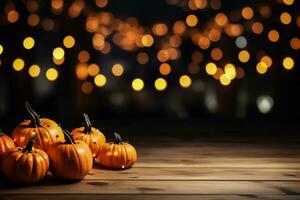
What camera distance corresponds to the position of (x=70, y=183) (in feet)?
5.88

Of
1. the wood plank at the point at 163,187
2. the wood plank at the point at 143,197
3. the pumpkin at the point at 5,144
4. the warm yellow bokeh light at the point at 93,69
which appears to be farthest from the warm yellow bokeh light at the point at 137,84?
the wood plank at the point at 143,197

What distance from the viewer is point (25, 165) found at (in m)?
1.72

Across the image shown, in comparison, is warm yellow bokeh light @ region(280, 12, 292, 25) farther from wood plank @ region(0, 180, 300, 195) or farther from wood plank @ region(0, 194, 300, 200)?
wood plank @ region(0, 194, 300, 200)

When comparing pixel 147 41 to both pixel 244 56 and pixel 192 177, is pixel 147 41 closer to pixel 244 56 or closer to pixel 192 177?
pixel 244 56

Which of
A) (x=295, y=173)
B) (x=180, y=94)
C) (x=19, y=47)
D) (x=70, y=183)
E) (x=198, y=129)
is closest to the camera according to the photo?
(x=70, y=183)

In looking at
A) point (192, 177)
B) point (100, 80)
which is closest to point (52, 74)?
point (100, 80)

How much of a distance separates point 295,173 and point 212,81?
9.39 ft

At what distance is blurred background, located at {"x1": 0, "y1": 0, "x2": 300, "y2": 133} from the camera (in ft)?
14.1

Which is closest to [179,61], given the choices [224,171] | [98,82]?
[98,82]

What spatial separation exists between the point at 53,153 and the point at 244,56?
121 inches

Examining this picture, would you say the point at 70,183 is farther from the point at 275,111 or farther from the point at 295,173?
the point at 275,111

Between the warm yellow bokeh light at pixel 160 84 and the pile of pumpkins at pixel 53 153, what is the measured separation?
2.63 m

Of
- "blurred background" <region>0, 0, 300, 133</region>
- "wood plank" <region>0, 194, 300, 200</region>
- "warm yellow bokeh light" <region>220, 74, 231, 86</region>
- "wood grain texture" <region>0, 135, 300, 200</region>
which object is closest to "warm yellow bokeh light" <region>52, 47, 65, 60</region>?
"blurred background" <region>0, 0, 300, 133</region>

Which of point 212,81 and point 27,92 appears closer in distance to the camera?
point 27,92
